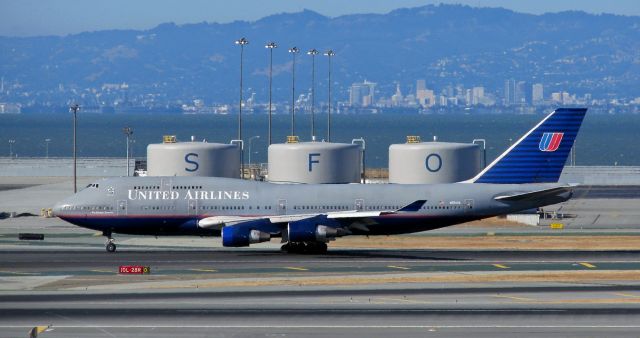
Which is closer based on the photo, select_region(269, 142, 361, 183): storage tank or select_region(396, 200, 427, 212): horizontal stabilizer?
select_region(396, 200, 427, 212): horizontal stabilizer

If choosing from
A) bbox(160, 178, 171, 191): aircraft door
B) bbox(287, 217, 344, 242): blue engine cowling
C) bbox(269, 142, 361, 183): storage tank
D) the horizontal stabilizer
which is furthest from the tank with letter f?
bbox(287, 217, 344, 242): blue engine cowling

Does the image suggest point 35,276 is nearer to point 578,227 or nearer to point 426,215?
point 426,215

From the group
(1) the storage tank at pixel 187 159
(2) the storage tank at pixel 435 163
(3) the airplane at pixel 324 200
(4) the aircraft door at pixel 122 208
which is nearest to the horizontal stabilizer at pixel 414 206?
(3) the airplane at pixel 324 200

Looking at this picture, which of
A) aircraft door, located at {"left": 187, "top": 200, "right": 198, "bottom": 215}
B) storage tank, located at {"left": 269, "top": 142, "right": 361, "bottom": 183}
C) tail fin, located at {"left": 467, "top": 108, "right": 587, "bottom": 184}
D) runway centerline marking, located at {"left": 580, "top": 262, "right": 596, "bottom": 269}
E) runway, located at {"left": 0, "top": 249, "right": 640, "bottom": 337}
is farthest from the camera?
storage tank, located at {"left": 269, "top": 142, "right": 361, "bottom": 183}

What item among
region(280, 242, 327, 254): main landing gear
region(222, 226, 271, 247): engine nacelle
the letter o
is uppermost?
A: the letter o

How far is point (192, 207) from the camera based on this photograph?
2537 inches

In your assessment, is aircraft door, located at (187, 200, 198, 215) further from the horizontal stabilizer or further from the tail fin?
the tail fin

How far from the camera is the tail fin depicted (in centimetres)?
6531

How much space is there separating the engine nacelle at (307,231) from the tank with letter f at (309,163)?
3011 cm

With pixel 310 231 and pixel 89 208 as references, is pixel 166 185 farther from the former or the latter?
pixel 310 231

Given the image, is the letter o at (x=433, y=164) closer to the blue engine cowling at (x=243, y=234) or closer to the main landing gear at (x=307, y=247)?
the main landing gear at (x=307, y=247)

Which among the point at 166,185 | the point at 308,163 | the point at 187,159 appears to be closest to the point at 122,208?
the point at 166,185

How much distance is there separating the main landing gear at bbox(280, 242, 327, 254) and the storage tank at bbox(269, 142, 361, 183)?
27.2 metres

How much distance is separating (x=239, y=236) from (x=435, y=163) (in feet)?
118
